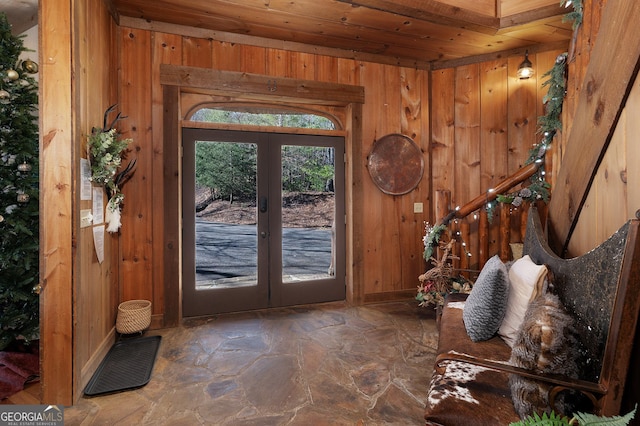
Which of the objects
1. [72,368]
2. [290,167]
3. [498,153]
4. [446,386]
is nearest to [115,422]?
[72,368]

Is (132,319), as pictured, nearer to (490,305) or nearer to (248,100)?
(248,100)

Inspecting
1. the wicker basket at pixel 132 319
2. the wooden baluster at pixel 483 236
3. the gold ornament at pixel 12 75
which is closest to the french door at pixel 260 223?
the wicker basket at pixel 132 319

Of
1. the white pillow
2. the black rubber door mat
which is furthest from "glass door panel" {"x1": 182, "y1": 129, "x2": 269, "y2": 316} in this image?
the white pillow

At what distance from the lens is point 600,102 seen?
1.53 metres

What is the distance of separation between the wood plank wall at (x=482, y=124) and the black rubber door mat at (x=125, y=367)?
11.0 ft

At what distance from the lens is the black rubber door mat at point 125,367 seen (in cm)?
223

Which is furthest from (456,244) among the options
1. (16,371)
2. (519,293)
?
(16,371)

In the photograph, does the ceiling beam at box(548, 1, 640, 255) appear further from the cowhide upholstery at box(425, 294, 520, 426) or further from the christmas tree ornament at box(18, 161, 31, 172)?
the christmas tree ornament at box(18, 161, 31, 172)

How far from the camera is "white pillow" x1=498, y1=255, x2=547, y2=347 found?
1690mm

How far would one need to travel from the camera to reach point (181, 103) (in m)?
3.44

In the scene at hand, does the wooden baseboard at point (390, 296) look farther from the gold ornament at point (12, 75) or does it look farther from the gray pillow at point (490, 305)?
the gold ornament at point (12, 75)

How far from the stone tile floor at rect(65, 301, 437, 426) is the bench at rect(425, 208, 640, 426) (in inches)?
27.0

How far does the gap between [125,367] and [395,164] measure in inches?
135

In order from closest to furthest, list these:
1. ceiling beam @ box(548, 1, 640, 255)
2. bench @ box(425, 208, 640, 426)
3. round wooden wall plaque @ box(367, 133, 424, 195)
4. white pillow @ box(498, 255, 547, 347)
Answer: bench @ box(425, 208, 640, 426) < ceiling beam @ box(548, 1, 640, 255) < white pillow @ box(498, 255, 547, 347) < round wooden wall plaque @ box(367, 133, 424, 195)
